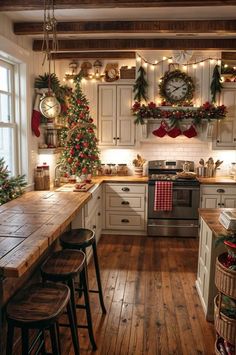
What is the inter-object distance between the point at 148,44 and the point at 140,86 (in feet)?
2.58

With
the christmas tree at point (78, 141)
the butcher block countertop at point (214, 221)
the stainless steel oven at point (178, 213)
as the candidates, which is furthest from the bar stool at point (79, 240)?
the stainless steel oven at point (178, 213)

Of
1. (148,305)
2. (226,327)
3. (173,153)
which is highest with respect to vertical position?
(173,153)

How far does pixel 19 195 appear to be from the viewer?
10.9 ft

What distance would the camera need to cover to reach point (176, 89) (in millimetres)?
5027

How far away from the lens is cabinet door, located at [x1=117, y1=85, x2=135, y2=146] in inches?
204

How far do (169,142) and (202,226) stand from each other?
248cm

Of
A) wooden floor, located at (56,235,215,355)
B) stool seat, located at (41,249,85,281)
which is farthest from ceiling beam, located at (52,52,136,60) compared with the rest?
stool seat, located at (41,249,85,281)

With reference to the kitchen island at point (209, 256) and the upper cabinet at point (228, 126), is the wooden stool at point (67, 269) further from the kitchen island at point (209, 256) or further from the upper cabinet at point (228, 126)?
the upper cabinet at point (228, 126)

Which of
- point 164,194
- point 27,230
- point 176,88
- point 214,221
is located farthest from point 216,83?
point 27,230

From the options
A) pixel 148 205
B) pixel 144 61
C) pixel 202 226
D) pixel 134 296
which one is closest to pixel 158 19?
pixel 144 61

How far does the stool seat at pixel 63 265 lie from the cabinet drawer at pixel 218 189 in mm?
2909

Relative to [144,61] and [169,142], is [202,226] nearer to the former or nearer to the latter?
[169,142]

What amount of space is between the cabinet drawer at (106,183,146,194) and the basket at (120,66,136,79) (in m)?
1.72

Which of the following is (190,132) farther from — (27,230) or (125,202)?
(27,230)
